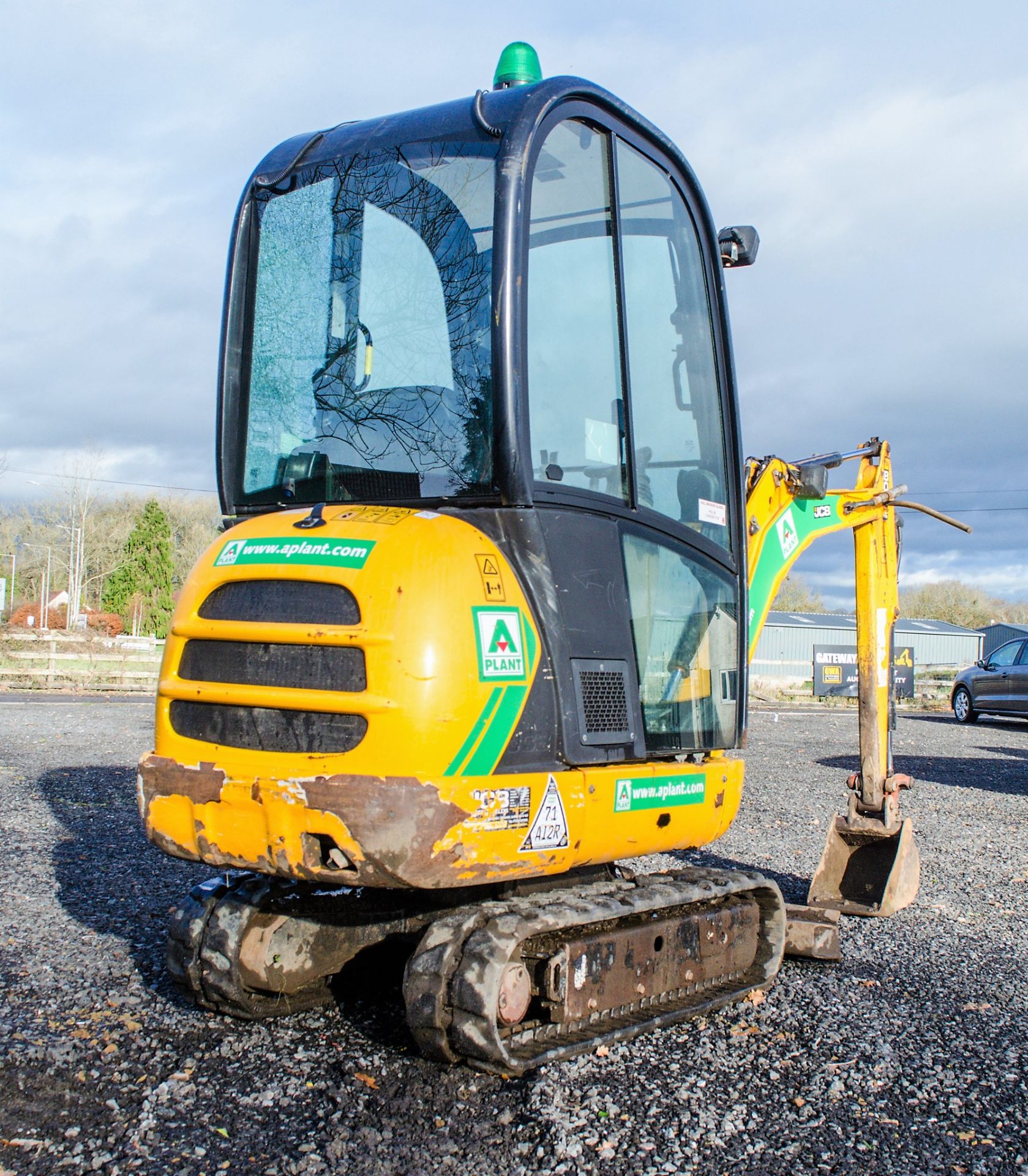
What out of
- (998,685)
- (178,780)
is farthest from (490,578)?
(998,685)

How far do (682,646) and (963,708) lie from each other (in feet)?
70.0

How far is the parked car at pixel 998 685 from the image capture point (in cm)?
2117

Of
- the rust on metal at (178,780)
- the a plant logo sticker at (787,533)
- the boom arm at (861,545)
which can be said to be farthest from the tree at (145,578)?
the rust on metal at (178,780)

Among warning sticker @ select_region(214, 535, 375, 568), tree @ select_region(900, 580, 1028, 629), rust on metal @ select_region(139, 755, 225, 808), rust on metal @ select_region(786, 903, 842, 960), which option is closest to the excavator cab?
warning sticker @ select_region(214, 535, 375, 568)

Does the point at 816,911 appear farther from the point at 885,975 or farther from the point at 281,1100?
the point at 281,1100

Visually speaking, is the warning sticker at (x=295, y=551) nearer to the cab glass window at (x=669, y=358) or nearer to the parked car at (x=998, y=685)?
the cab glass window at (x=669, y=358)

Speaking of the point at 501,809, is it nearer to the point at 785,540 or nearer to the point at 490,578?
the point at 490,578

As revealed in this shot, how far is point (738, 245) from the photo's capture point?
4723 millimetres

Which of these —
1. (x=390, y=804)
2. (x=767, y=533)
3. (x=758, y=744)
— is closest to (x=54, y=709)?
(x=758, y=744)

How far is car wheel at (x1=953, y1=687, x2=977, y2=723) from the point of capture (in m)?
22.9

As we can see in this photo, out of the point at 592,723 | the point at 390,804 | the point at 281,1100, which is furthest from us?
the point at 592,723

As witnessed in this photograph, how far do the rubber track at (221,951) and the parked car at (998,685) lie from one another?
19500mm

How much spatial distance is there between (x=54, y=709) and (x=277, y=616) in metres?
15.5

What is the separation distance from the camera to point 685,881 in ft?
14.2
